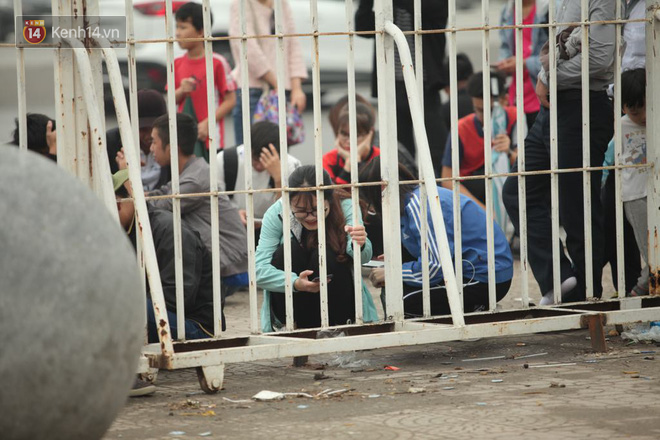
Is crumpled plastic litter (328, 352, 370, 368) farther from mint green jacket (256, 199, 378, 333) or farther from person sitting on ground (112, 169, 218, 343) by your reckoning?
person sitting on ground (112, 169, 218, 343)

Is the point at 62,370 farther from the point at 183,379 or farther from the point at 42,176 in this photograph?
the point at 183,379

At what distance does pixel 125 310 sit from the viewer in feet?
11.2

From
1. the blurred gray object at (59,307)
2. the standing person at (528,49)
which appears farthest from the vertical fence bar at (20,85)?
the standing person at (528,49)

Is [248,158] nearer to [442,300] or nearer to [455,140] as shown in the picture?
[455,140]

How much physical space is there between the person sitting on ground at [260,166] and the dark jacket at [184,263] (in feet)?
7.13

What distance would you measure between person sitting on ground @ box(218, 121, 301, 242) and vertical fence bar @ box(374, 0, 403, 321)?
255 centimetres

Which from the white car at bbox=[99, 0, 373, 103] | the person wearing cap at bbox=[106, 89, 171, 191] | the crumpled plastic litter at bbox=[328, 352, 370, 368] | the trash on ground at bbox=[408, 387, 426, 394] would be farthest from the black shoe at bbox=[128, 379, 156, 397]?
the white car at bbox=[99, 0, 373, 103]

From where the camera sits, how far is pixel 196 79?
33.6 feet

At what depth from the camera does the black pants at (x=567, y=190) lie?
6746mm

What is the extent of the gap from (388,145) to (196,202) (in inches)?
74.1

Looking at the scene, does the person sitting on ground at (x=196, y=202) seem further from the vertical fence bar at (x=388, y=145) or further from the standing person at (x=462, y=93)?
the standing person at (x=462, y=93)

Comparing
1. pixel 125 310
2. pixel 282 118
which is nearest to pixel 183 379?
pixel 282 118

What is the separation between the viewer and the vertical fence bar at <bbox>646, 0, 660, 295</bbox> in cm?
638

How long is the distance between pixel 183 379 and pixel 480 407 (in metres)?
1.76
